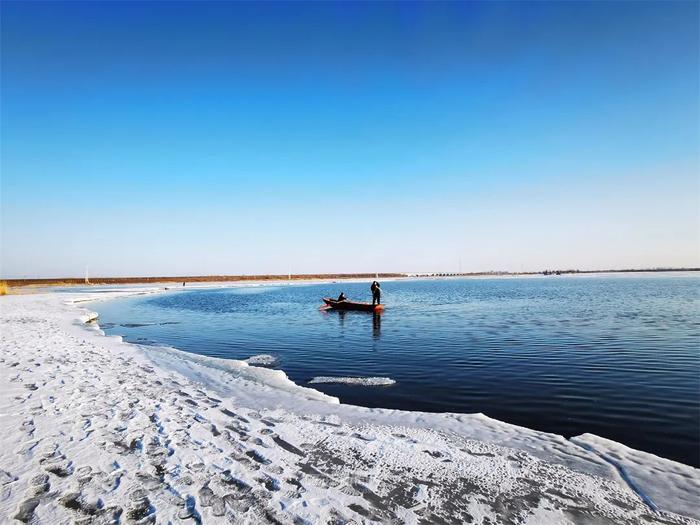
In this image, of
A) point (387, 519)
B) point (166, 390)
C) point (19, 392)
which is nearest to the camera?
point (387, 519)

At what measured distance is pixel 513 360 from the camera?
46.5 ft

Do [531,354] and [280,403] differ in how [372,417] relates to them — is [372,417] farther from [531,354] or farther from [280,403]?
[531,354]

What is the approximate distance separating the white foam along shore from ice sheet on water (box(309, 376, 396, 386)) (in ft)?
7.03

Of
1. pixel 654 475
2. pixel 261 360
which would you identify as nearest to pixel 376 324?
pixel 261 360

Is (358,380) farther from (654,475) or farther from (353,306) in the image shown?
(353,306)

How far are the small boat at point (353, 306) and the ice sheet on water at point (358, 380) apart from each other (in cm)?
1993

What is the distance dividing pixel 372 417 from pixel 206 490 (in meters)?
3.92

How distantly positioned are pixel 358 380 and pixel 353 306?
21.9m

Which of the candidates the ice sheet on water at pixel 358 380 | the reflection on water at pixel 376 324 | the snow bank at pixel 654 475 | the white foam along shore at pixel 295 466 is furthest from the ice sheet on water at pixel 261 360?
the snow bank at pixel 654 475

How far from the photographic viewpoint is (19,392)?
30.4 feet

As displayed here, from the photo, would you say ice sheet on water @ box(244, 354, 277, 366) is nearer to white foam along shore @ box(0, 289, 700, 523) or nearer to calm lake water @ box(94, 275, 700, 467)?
calm lake water @ box(94, 275, 700, 467)

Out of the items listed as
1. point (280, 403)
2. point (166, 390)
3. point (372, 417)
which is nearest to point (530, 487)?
point (372, 417)

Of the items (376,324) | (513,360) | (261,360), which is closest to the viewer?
(513,360)

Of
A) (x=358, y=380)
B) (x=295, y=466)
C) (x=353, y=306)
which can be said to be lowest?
(x=358, y=380)
